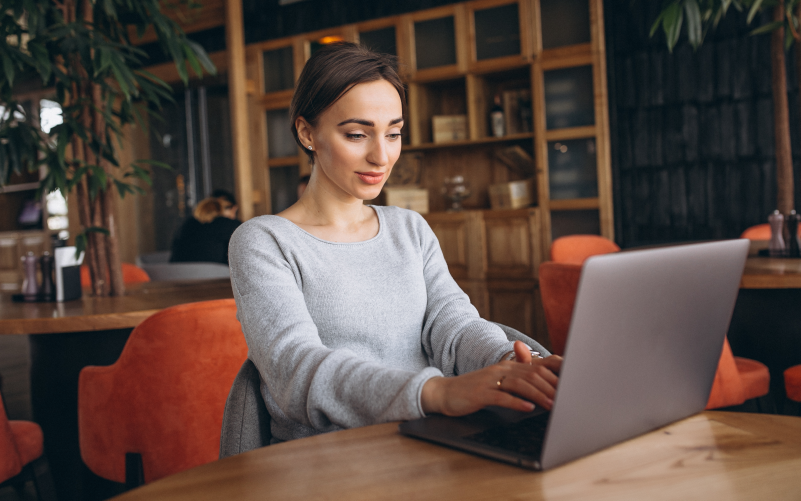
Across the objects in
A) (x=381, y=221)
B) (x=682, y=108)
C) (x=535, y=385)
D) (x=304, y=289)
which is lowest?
(x=535, y=385)

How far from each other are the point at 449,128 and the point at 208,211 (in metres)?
1.90

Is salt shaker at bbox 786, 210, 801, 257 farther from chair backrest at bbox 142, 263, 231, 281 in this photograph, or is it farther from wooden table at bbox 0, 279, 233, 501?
chair backrest at bbox 142, 263, 231, 281

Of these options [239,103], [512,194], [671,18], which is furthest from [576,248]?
[239,103]

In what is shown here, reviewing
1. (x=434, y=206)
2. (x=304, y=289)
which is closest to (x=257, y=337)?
A: (x=304, y=289)

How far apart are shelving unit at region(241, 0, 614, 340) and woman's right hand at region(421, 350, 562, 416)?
374cm

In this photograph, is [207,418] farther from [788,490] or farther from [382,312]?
[788,490]

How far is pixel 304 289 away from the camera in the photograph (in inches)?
44.9

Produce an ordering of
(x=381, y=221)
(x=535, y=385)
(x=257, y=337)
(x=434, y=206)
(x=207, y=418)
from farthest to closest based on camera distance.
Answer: (x=434, y=206)
(x=207, y=418)
(x=381, y=221)
(x=257, y=337)
(x=535, y=385)

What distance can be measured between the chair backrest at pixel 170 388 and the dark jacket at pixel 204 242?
2.55 metres

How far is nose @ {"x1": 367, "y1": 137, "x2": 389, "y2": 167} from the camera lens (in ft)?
3.81

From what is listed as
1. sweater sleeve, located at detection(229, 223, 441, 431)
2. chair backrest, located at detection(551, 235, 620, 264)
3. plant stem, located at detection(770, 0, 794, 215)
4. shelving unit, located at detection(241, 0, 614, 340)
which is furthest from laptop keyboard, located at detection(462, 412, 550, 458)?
shelving unit, located at detection(241, 0, 614, 340)

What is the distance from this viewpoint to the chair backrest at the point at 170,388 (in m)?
1.60

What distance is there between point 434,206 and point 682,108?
77.8 inches

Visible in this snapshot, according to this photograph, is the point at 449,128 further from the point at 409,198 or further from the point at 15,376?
the point at 15,376
